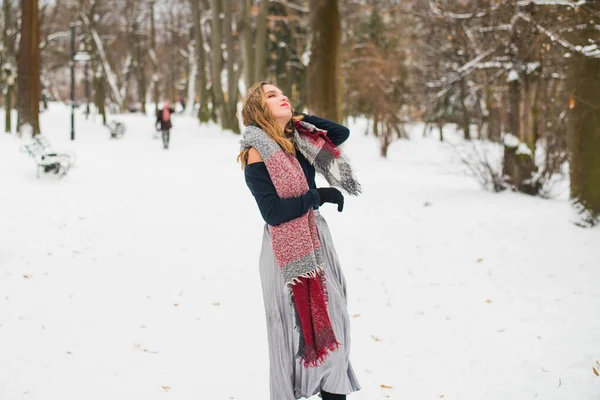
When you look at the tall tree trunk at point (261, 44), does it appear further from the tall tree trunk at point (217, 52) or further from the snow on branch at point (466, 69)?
the snow on branch at point (466, 69)

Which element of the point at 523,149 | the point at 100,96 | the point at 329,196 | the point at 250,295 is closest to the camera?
the point at 329,196

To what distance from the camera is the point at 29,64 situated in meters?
17.4

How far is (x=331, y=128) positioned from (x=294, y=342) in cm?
116

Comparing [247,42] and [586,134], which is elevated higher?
[247,42]

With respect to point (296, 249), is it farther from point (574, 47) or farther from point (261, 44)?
point (261, 44)

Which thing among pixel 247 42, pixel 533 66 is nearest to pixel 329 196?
pixel 533 66

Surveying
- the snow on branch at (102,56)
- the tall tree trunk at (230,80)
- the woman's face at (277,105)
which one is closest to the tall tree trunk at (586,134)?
the woman's face at (277,105)

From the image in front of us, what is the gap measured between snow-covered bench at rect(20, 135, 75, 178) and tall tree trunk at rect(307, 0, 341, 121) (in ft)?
19.4

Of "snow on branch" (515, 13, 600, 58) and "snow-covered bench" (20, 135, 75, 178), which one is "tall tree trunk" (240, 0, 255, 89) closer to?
"snow-covered bench" (20, 135, 75, 178)

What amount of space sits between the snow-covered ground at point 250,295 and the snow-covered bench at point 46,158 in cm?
107

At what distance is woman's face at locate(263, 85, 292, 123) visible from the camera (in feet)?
10.5

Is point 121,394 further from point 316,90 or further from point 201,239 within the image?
point 316,90

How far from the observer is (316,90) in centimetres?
1191

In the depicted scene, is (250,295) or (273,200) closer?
(273,200)
